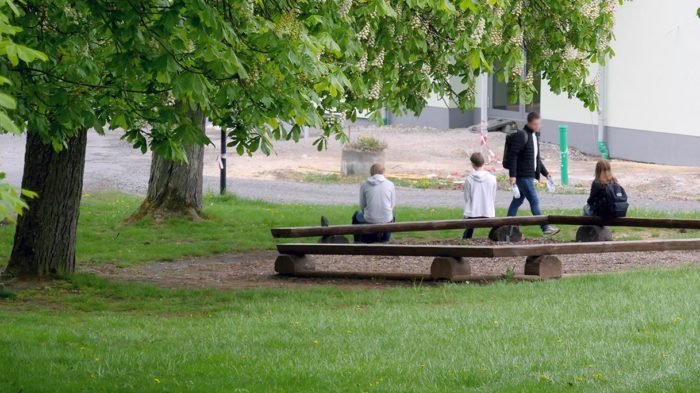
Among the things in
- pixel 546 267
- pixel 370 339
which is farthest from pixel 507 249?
pixel 370 339

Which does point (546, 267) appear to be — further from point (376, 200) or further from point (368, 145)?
point (368, 145)

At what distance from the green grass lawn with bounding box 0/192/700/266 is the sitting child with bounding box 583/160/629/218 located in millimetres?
1091

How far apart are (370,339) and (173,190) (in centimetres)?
993

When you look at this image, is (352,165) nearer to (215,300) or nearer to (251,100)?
(215,300)

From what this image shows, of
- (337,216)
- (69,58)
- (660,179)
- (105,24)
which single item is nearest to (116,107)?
(69,58)

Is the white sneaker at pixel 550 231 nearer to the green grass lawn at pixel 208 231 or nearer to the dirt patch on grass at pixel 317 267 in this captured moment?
the green grass lawn at pixel 208 231

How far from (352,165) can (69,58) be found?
18.6 m

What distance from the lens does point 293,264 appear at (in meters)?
13.2

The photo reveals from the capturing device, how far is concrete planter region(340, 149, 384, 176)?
88.1 feet

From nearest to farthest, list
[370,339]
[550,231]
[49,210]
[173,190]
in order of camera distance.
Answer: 1. [370,339]
2. [49,210]
3. [550,231]
4. [173,190]

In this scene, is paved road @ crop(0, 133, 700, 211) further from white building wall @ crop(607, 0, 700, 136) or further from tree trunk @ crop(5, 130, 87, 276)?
tree trunk @ crop(5, 130, 87, 276)

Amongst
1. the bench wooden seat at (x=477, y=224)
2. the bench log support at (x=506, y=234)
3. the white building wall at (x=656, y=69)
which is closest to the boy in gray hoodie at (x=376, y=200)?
the bench wooden seat at (x=477, y=224)

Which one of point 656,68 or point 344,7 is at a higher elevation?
point 656,68

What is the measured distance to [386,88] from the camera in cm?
1229
